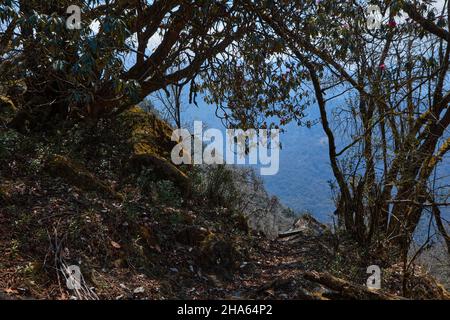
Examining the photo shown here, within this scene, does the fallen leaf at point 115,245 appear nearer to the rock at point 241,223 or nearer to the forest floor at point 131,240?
the forest floor at point 131,240

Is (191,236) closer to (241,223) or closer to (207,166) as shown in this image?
(241,223)

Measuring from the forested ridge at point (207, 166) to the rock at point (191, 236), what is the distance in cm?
2

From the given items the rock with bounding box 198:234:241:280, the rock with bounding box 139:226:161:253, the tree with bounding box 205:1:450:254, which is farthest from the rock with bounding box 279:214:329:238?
the rock with bounding box 139:226:161:253

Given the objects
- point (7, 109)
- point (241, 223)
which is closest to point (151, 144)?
point (241, 223)

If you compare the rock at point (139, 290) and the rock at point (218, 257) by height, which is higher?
the rock at point (218, 257)

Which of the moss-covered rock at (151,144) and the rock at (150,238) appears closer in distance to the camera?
the rock at (150,238)

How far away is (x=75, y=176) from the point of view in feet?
17.7

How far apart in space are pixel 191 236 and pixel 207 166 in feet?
11.0

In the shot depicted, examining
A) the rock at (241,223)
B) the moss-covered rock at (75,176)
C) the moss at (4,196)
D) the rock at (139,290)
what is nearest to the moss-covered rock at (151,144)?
the rock at (241,223)

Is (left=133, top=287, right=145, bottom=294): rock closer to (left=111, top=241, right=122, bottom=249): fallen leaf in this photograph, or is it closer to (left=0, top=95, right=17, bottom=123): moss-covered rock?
(left=111, top=241, right=122, bottom=249): fallen leaf

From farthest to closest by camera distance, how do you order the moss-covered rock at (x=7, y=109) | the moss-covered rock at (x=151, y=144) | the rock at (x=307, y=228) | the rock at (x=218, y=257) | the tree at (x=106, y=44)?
the rock at (x=307, y=228), the moss-covered rock at (x=7, y=109), the moss-covered rock at (x=151, y=144), the rock at (x=218, y=257), the tree at (x=106, y=44)

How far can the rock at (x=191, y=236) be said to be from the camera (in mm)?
5141

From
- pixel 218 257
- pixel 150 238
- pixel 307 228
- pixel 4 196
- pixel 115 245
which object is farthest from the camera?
pixel 307 228

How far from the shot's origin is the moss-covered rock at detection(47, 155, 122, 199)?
537cm
